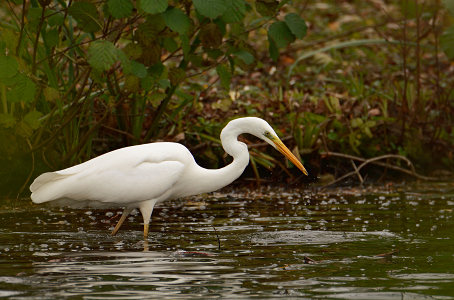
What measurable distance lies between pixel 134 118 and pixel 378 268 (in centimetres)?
494

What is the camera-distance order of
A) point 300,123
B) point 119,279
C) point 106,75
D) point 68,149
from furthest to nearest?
point 300,123
point 68,149
point 106,75
point 119,279

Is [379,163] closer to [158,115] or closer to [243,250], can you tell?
[158,115]

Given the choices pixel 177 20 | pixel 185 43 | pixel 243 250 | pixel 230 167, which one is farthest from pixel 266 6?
pixel 243 250

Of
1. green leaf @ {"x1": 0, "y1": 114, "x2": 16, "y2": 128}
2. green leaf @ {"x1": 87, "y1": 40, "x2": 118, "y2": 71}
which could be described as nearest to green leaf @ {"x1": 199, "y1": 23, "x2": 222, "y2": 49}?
green leaf @ {"x1": 87, "y1": 40, "x2": 118, "y2": 71}

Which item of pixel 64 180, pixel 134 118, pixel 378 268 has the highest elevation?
pixel 134 118

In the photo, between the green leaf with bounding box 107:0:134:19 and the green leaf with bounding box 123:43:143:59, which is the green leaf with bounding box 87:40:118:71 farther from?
the green leaf with bounding box 123:43:143:59

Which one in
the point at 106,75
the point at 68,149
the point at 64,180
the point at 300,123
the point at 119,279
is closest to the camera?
the point at 119,279

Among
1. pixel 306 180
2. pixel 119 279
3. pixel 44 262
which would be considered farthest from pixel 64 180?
pixel 306 180

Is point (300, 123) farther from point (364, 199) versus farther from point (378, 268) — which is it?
point (378, 268)

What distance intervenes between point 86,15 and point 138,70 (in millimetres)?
685

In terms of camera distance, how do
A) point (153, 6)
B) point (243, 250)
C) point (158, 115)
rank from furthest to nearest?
1. point (158, 115)
2. point (153, 6)
3. point (243, 250)

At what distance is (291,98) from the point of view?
12133mm

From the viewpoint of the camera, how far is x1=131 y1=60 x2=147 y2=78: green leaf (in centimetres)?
808

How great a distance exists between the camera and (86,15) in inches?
308
